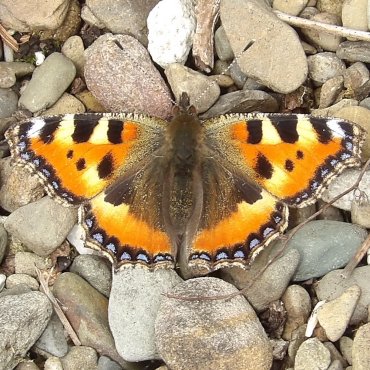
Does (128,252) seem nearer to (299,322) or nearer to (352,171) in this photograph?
(299,322)

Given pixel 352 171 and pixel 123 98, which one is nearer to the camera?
pixel 352 171

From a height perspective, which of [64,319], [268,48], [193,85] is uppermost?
[268,48]

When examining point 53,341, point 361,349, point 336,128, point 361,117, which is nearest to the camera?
point 361,349

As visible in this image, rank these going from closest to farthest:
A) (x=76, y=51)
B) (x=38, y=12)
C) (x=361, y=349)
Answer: (x=361, y=349) < (x=38, y=12) < (x=76, y=51)

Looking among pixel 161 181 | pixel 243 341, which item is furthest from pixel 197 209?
pixel 243 341

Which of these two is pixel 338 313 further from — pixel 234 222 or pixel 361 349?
pixel 234 222

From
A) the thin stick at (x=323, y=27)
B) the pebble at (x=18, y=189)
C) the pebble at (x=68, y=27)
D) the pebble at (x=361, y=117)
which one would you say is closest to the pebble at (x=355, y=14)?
the thin stick at (x=323, y=27)

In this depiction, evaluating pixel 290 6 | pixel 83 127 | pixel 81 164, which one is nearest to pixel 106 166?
pixel 81 164

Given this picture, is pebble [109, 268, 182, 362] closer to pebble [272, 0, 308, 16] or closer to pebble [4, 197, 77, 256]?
pebble [4, 197, 77, 256]

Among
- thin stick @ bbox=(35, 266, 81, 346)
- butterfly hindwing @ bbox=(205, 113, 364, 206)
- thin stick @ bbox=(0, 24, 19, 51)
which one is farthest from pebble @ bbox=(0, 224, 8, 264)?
butterfly hindwing @ bbox=(205, 113, 364, 206)
